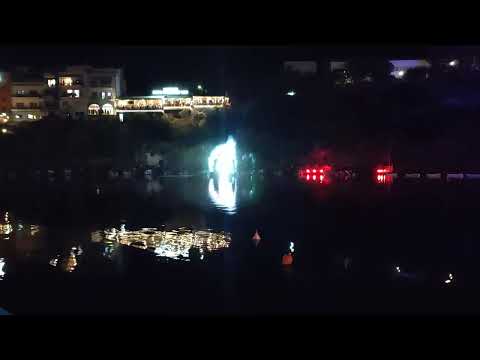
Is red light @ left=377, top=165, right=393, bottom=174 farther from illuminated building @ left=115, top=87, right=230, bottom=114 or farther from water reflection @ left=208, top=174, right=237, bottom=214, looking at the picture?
illuminated building @ left=115, top=87, right=230, bottom=114

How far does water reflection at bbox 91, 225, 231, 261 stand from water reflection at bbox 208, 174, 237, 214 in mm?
1895

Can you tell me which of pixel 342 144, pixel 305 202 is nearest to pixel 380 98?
pixel 342 144

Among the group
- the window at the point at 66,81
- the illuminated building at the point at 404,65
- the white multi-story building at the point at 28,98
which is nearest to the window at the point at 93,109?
the window at the point at 66,81

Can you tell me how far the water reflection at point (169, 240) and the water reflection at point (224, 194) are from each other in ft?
6.22

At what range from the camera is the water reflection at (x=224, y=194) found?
10359 mm

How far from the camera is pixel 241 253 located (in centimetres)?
665

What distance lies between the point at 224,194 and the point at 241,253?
5971 mm

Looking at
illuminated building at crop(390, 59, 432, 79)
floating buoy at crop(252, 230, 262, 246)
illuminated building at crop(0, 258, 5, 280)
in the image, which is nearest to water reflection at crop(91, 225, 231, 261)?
floating buoy at crop(252, 230, 262, 246)

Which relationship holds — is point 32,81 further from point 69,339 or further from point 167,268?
point 69,339

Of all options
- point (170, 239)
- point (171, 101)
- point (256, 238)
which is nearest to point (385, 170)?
point (256, 238)

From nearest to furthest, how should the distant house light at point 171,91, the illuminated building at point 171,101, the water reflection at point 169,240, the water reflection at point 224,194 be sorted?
the water reflection at point 169,240, the water reflection at point 224,194, the illuminated building at point 171,101, the distant house light at point 171,91

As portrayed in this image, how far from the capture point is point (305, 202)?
10.9m

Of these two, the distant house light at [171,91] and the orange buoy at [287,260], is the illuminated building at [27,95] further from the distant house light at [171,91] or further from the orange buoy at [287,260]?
the orange buoy at [287,260]

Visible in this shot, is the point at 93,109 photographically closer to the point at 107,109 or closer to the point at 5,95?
the point at 107,109
